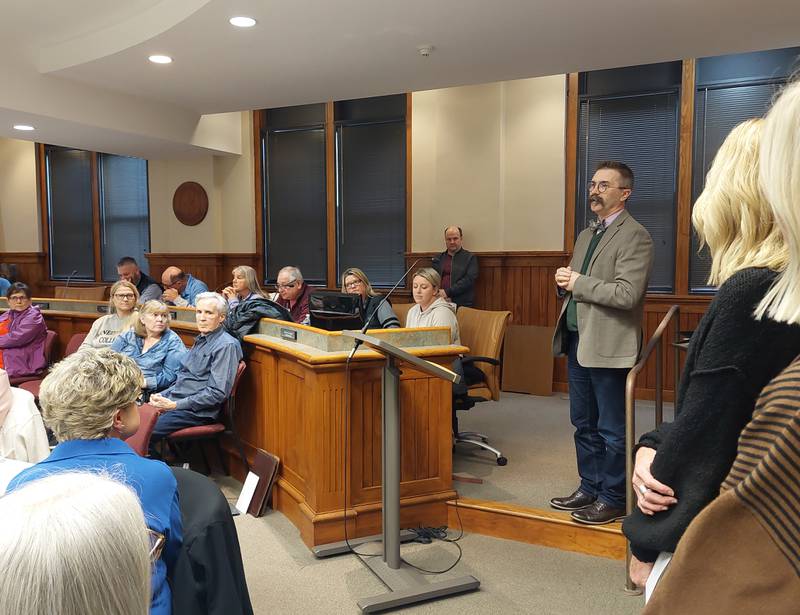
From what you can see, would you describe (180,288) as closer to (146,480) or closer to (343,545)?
(343,545)

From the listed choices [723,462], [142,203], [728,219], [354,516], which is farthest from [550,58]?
[142,203]

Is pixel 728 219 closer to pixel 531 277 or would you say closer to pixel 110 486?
pixel 110 486

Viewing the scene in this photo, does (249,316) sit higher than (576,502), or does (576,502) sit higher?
(249,316)

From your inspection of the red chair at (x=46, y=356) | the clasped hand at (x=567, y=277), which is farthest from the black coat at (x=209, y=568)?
the red chair at (x=46, y=356)

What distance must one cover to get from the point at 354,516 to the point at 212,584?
1.69 m

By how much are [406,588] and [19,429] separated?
150cm

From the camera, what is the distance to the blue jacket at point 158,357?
4.02 metres

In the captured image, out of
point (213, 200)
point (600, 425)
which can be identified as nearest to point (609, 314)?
point (600, 425)

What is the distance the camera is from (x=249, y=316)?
3.93m

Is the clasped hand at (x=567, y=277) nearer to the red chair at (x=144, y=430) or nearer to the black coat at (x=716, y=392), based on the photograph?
the red chair at (x=144, y=430)

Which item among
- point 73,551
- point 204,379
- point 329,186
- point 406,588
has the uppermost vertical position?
point 329,186

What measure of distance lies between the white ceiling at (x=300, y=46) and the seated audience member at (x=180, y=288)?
1.30 m

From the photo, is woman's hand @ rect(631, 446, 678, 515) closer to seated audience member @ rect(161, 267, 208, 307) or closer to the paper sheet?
the paper sheet

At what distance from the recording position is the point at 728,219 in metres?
1.10
